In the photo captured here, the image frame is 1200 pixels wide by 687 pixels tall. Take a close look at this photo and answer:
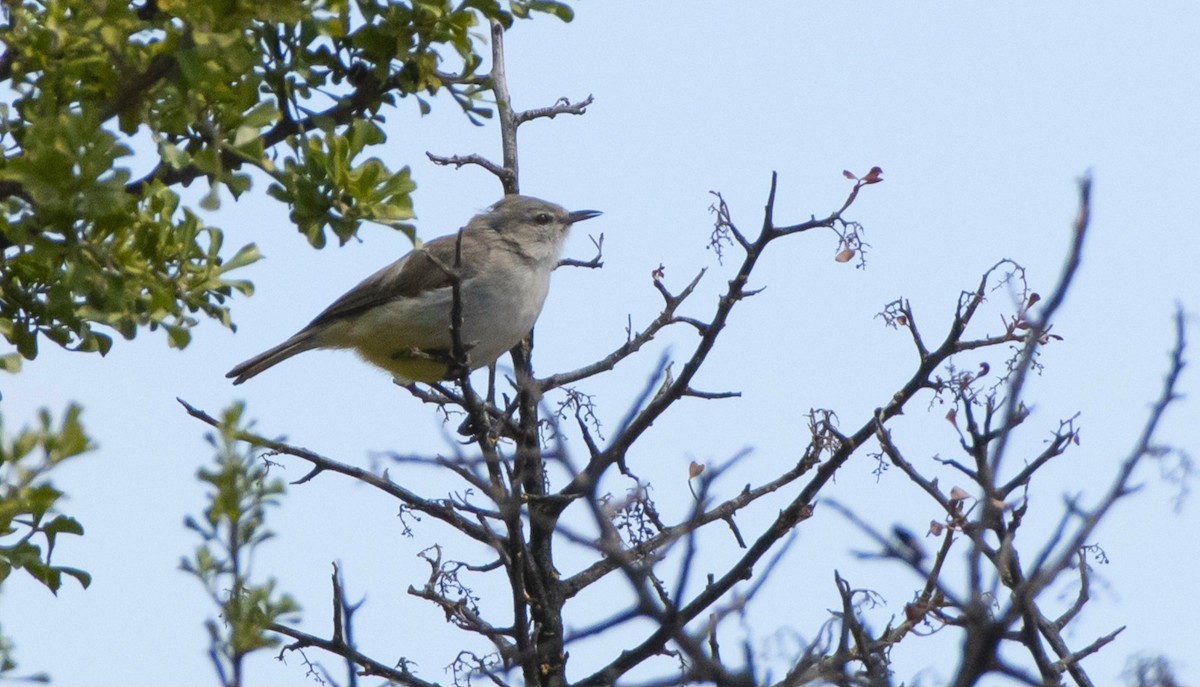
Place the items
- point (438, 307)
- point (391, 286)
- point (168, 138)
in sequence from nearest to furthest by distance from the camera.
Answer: point (168, 138) → point (438, 307) → point (391, 286)

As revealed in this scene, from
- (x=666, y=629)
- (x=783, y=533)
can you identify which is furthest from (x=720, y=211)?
(x=666, y=629)

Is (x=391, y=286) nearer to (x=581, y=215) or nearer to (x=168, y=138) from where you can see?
(x=581, y=215)

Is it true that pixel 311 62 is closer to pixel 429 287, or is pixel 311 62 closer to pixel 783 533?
pixel 783 533

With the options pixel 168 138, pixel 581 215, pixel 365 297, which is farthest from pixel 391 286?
pixel 168 138

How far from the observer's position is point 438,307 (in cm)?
773

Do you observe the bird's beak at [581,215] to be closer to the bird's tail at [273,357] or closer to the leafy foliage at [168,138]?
the bird's tail at [273,357]

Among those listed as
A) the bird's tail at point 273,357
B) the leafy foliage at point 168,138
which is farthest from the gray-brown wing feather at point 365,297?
the leafy foliage at point 168,138

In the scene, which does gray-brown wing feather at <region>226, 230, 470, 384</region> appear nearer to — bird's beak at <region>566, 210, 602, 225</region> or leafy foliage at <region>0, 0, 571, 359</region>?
bird's beak at <region>566, 210, 602, 225</region>

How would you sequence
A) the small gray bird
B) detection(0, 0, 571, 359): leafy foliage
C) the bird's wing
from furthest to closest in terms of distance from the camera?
1. the bird's wing
2. the small gray bird
3. detection(0, 0, 571, 359): leafy foliage

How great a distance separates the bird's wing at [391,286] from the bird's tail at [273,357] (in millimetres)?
114

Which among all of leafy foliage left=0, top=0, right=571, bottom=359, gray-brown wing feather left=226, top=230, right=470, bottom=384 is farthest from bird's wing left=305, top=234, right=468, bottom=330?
leafy foliage left=0, top=0, right=571, bottom=359

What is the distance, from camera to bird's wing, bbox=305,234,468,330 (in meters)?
7.93

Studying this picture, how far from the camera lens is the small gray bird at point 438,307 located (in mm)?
7324

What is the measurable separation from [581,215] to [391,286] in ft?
5.54
